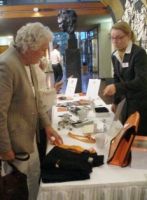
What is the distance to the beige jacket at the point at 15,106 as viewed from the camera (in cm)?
142

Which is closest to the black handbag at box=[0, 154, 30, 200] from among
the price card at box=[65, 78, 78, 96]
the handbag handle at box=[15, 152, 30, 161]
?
the handbag handle at box=[15, 152, 30, 161]

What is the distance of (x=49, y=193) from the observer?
4.22ft

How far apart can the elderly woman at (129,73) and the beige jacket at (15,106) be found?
675 millimetres

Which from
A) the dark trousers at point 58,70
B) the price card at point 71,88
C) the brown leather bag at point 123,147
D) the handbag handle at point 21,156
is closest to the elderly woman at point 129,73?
the brown leather bag at point 123,147

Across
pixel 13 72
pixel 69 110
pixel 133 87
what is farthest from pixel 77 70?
pixel 13 72

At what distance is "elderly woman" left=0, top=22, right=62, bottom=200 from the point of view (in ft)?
4.70

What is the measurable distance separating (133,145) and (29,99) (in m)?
0.59

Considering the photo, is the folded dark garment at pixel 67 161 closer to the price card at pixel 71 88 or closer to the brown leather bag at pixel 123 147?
the brown leather bag at pixel 123 147

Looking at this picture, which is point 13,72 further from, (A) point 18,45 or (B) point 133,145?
(B) point 133,145

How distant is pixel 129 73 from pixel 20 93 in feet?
3.34

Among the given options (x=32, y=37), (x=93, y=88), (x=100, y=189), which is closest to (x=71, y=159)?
(x=100, y=189)

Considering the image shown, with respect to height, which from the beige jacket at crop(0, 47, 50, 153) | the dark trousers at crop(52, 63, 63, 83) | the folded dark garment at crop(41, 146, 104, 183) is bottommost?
the dark trousers at crop(52, 63, 63, 83)

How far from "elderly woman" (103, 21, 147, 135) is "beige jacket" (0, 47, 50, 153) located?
2.22 ft

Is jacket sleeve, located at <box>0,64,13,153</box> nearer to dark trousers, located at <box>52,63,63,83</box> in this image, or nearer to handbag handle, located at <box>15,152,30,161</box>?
handbag handle, located at <box>15,152,30,161</box>
